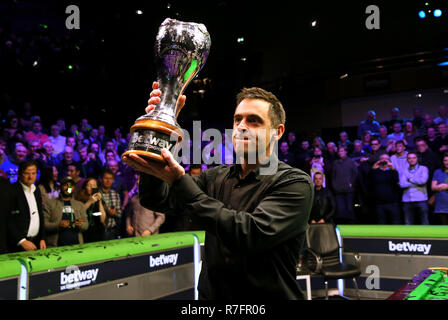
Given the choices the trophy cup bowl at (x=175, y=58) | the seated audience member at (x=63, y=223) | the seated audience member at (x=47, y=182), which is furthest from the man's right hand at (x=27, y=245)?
the trophy cup bowl at (x=175, y=58)

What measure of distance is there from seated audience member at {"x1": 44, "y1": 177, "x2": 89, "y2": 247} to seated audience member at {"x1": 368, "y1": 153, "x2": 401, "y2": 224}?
4492mm

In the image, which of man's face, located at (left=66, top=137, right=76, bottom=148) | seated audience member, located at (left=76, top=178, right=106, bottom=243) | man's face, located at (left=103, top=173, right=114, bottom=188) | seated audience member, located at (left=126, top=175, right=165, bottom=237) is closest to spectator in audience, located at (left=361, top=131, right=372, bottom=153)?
seated audience member, located at (left=126, top=175, right=165, bottom=237)

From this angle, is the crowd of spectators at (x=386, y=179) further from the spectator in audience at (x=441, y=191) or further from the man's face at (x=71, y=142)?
the man's face at (x=71, y=142)

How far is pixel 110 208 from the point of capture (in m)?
5.29

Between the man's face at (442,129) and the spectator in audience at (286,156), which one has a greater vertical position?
the man's face at (442,129)

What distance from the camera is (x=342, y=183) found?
22.8 ft

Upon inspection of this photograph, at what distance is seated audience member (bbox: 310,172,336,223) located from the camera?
6.21 metres

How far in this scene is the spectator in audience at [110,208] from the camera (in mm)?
5219

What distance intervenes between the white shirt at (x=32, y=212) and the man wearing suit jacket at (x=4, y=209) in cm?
25

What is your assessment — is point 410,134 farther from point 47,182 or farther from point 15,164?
point 15,164

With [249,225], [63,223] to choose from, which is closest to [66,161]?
[63,223]

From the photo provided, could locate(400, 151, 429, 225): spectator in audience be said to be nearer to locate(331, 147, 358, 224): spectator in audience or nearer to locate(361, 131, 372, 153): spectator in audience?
locate(331, 147, 358, 224): spectator in audience
